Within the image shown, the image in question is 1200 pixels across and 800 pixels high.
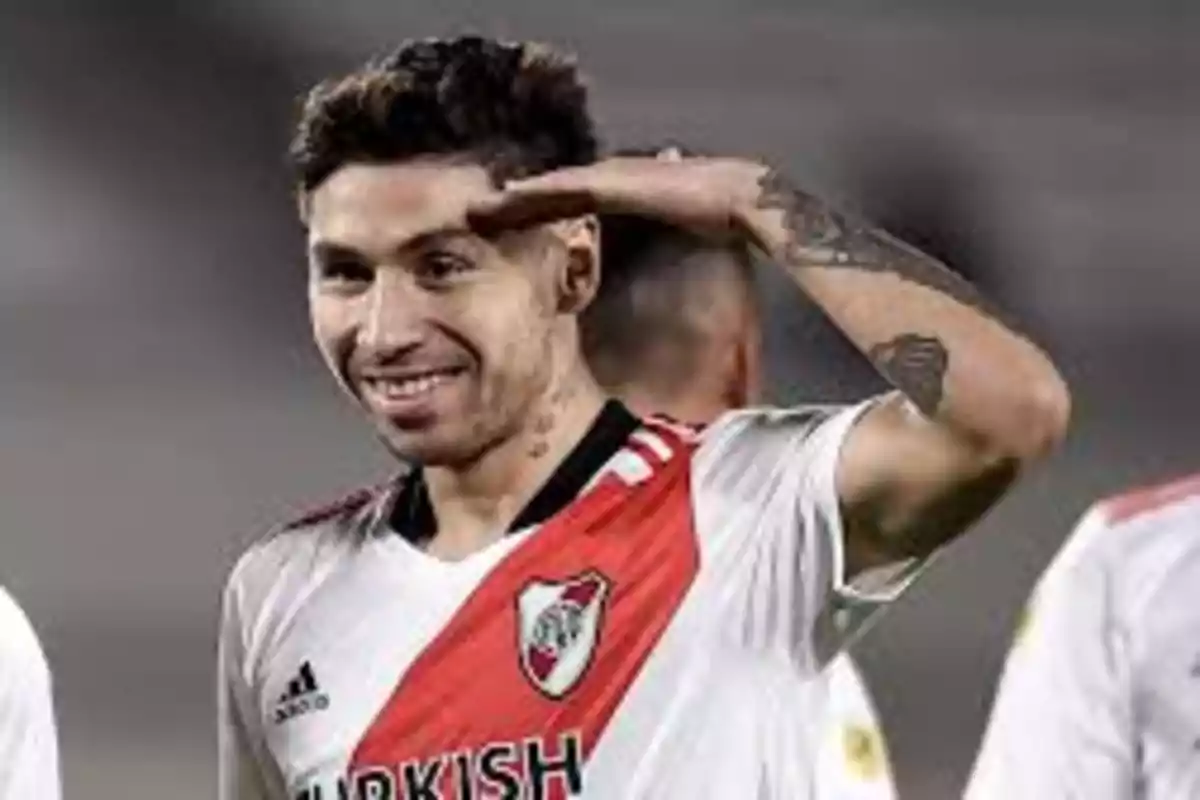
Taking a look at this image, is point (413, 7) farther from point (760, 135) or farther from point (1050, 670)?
point (1050, 670)

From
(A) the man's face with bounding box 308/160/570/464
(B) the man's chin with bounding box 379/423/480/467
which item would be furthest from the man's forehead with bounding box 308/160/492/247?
(B) the man's chin with bounding box 379/423/480/467

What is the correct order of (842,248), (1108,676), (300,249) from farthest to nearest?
(300,249), (842,248), (1108,676)

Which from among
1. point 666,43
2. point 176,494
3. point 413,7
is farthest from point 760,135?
point 176,494

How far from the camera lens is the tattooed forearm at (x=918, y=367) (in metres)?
1.76

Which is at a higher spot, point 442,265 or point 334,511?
point 442,265

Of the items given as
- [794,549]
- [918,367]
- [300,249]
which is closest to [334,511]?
[794,549]

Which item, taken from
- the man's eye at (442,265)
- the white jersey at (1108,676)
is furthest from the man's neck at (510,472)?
the white jersey at (1108,676)

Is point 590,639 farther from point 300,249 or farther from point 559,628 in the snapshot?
point 300,249

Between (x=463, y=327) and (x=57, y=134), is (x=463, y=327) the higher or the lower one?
the lower one

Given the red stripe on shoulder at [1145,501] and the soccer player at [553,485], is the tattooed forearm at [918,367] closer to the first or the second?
the soccer player at [553,485]

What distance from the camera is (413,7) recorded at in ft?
9.98

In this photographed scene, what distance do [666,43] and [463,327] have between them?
48.8 inches

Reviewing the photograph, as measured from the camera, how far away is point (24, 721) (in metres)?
2.00

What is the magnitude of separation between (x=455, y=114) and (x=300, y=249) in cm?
118
